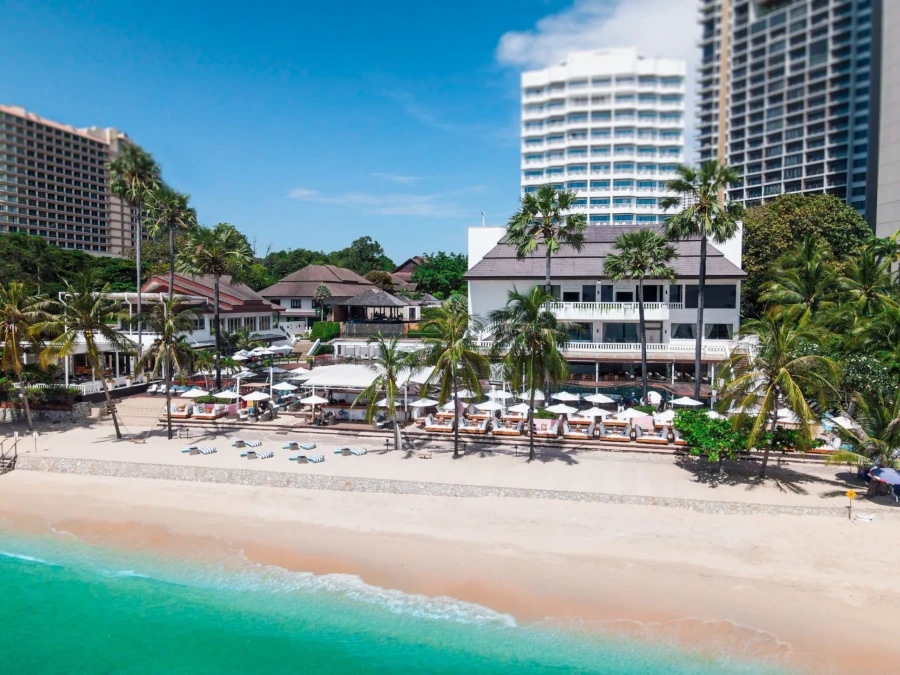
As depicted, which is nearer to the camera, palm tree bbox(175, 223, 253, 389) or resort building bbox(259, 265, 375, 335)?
palm tree bbox(175, 223, 253, 389)

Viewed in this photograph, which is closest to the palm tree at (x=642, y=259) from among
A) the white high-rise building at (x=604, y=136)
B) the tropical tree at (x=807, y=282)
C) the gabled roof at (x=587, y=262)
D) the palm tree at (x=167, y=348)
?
the gabled roof at (x=587, y=262)

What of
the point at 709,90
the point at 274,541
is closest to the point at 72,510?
the point at 274,541

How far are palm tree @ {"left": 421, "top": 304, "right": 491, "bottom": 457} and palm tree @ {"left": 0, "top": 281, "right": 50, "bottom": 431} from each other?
19387mm

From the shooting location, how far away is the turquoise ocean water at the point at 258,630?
13477 millimetres

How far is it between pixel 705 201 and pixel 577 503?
15.2 metres

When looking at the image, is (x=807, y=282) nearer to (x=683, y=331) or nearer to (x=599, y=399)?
(x=683, y=331)

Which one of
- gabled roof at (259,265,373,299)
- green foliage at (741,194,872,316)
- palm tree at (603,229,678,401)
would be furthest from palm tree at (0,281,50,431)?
green foliage at (741,194,872,316)

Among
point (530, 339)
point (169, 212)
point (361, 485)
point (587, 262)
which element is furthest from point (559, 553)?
point (169, 212)

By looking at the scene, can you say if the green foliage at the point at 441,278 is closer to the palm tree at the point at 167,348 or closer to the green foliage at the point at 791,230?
the green foliage at the point at 791,230

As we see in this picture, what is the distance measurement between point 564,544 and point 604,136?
67198 mm

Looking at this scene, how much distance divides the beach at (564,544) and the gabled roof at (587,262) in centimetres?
1627

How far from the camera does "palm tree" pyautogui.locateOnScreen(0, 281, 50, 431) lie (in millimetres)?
27391

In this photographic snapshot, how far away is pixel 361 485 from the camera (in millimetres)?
21828

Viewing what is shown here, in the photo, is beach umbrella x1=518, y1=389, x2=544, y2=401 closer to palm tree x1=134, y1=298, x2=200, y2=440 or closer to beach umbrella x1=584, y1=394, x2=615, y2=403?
beach umbrella x1=584, y1=394, x2=615, y2=403
